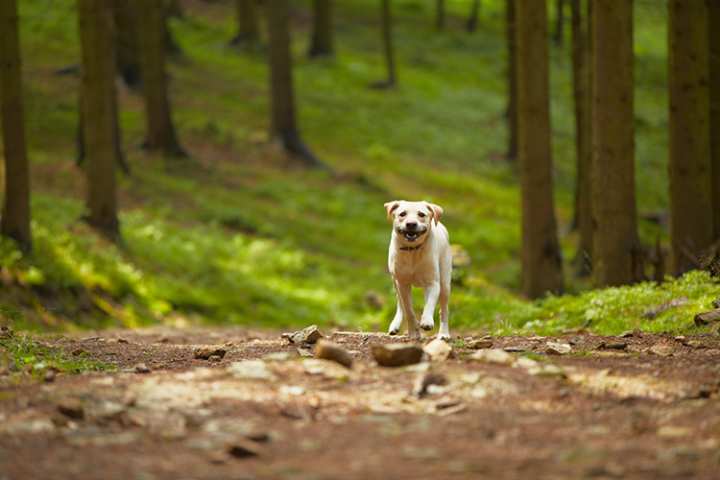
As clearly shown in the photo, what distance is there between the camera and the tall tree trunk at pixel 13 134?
16.6 metres

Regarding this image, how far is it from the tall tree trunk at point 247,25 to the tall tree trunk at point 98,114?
2915cm

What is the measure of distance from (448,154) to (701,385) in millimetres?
34290

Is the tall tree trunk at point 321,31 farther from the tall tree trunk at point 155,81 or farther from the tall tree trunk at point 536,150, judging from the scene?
the tall tree trunk at point 536,150

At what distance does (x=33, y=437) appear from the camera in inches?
235

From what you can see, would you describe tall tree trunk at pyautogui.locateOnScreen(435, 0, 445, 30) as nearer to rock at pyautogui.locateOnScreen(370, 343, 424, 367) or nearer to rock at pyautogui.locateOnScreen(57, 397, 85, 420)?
rock at pyautogui.locateOnScreen(370, 343, 424, 367)

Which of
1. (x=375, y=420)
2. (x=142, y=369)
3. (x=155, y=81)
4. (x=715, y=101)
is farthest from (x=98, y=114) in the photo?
(x=375, y=420)

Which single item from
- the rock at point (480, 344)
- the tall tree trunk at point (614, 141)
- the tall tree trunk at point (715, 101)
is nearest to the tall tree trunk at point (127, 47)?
the tall tree trunk at point (715, 101)

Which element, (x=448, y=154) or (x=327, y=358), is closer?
(x=327, y=358)

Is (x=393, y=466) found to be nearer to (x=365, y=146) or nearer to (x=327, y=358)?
(x=327, y=358)

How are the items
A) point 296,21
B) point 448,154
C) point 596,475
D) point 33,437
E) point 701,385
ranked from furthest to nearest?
point 296,21
point 448,154
point 701,385
point 33,437
point 596,475

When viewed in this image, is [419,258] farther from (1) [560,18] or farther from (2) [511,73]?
(2) [511,73]

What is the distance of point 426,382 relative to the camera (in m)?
7.18

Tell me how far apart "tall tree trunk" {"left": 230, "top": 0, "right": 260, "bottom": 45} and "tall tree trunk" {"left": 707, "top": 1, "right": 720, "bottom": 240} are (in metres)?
33.4

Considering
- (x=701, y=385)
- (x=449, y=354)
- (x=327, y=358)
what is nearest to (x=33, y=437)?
(x=327, y=358)
